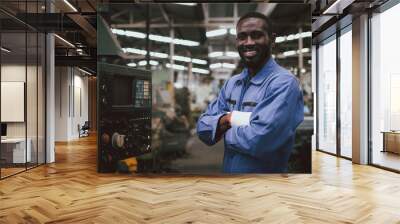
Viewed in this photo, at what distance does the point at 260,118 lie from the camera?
5.88m

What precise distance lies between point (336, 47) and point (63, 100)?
1041 cm

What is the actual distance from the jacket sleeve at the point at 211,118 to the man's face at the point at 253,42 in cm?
60

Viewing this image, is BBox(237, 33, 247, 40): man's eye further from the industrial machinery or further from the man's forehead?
the industrial machinery

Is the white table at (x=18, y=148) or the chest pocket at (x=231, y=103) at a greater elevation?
the chest pocket at (x=231, y=103)

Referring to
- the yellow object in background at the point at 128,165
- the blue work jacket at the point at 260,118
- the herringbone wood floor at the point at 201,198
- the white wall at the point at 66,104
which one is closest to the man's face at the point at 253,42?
the blue work jacket at the point at 260,118

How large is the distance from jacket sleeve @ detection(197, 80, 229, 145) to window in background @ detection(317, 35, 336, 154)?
4.95 m

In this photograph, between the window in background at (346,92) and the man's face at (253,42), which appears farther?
the window in background at (346,92)

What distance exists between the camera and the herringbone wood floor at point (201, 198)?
410 cm

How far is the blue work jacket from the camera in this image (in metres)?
5.89

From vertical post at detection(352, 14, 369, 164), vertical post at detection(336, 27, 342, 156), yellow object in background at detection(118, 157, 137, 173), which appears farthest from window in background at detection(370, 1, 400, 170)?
yellow object in background at detection(118, 157, 137, 173)

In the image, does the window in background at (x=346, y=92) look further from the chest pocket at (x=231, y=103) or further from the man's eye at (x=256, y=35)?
the chest pocket at (x=231, y=103)

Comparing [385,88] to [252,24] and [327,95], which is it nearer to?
[327,95]

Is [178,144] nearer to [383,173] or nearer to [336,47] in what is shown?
[383,173]

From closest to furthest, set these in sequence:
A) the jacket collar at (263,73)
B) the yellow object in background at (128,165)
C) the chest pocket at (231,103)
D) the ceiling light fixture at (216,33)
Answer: the jacket collar at (263,73)
the chest pocket at (231,103)
the ceiling light fixture at (216,33)
the yellow object in background at (128,165)
